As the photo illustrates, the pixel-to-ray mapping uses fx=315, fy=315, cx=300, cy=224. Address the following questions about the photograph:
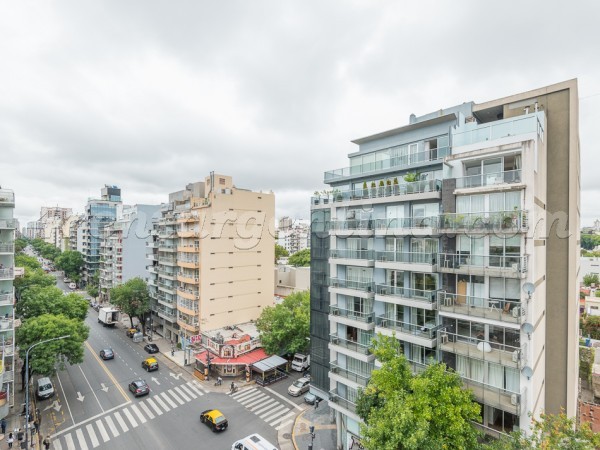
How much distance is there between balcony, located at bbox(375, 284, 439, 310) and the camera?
1919cm

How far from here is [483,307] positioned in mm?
17250

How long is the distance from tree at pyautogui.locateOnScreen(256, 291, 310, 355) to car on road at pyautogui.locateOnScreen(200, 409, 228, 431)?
10.7 metres

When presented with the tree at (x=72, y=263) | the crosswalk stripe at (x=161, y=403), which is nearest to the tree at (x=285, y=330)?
the crosswalk stripe at (x=161, y=403)

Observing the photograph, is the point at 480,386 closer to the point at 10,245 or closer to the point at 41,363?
the point at 41,363

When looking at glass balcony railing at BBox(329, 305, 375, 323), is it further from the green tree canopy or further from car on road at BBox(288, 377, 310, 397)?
the green tree canopy

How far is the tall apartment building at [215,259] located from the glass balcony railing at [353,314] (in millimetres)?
23859

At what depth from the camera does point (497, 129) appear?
17.9 m

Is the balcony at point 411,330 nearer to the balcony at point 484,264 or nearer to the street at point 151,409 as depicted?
the balcony at point 484,264

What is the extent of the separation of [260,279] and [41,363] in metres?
26.9

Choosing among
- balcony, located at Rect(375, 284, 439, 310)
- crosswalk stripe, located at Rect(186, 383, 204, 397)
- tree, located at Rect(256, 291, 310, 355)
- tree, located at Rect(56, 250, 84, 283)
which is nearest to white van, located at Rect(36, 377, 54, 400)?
crosswalk stripe, located at Rect(186, 383, 204, 397)

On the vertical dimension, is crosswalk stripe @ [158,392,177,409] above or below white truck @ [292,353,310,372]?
below

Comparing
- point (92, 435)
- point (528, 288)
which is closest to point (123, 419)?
point (92, 435)

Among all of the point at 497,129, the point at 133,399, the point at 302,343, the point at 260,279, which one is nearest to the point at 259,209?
the point at 260,279

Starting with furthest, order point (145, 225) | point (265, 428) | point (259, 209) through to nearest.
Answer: point (145, 225) → point (259, 209) → point (265, 428)
